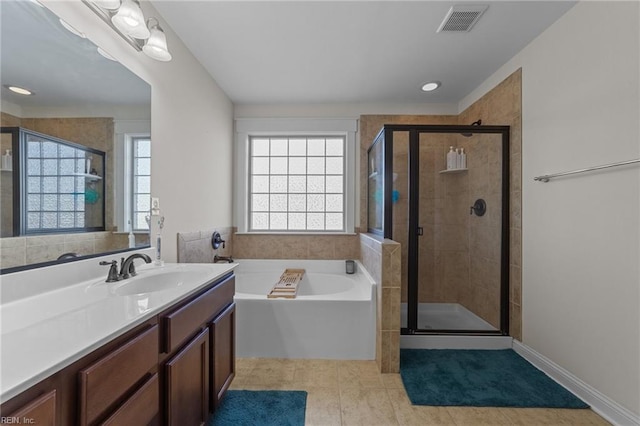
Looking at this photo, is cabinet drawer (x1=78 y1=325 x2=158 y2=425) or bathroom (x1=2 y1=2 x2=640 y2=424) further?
bathroom (x1=2 y1=2 x2=640 y2=424)

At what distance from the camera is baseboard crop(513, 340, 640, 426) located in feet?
4.63

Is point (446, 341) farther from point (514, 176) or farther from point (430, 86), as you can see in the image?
point (430, 86)

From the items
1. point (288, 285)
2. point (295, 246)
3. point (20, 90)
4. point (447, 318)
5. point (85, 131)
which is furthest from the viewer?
point (295, 246)

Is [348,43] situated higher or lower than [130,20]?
higher

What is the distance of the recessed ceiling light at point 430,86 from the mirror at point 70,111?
2.39 m

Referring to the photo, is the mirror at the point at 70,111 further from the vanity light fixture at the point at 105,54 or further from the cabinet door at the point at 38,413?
the cabinet door at the point at 38,413

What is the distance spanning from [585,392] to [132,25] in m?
3.20

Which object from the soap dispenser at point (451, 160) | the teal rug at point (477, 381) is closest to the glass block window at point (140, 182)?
the teal rug at point (477, 381)

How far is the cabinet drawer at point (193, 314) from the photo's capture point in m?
1.00

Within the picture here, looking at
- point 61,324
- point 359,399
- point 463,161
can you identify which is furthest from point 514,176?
point 61,324

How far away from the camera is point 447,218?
9.25ft

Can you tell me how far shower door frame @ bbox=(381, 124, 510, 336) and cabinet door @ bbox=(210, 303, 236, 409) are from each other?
144 cm

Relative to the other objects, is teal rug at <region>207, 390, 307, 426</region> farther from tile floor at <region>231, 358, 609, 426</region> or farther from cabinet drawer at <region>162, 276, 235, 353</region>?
cabinet drawer at <region>162, 276, 235, 353</region>

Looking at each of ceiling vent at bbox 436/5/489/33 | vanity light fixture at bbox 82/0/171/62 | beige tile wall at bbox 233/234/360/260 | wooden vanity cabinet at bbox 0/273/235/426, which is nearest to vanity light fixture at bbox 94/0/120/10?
vanity light fixture at bbox 82/0/171/62
